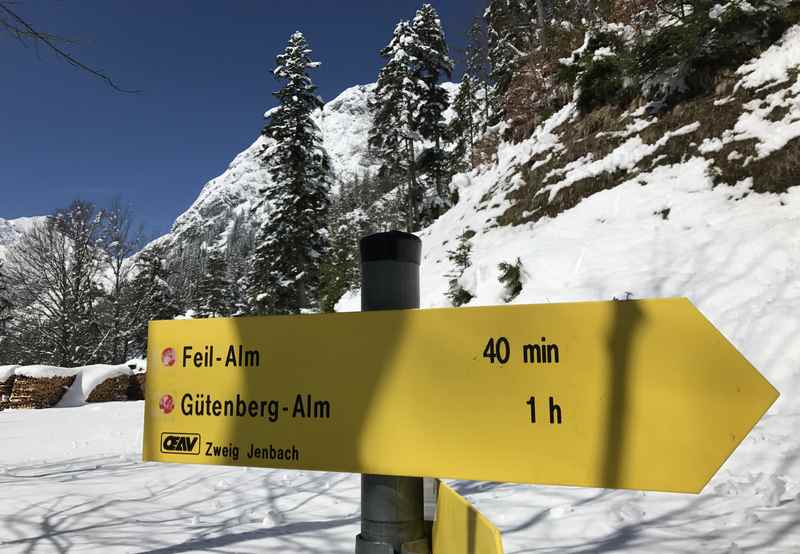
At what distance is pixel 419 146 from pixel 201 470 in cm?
2677

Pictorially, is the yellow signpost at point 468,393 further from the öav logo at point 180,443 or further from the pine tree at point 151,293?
the pine tree at point 151,293

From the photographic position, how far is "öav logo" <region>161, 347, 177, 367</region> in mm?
1181

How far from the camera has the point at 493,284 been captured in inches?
333

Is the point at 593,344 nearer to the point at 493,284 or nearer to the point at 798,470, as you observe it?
the point at 798,470

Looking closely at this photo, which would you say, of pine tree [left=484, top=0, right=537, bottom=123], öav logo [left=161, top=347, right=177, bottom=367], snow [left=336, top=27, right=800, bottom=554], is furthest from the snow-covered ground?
pine tree [left=484, top=0, right=537, bottom=123]

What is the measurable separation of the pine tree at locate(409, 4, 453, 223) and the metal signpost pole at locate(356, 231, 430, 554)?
26.6 metres

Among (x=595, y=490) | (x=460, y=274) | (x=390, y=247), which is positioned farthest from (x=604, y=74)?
(x=390, y=247)

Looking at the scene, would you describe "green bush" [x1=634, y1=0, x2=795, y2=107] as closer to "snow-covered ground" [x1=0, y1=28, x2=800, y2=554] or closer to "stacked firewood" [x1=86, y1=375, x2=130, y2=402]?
"snow-covered ground" [x1=0, y1=28, x2=800, y2=554]

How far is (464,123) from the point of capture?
1371 inches

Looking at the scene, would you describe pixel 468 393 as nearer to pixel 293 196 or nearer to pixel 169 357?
pixel 169 357

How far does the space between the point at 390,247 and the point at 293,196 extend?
2432 cm

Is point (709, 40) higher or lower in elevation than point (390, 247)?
higher

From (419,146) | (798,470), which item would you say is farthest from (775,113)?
(419,146)

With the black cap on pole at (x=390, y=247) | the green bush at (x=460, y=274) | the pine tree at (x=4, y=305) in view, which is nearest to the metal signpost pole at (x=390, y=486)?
the black cap on pole at (x=390, y=247)
